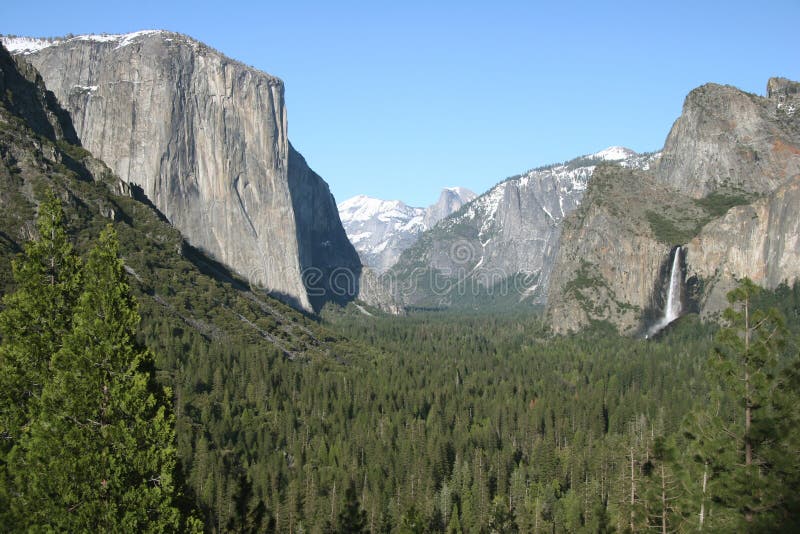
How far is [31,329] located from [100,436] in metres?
4.21

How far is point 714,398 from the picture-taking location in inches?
1484

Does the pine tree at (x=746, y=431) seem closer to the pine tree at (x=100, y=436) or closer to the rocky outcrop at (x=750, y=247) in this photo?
the pine tree at (x=100, y=436)

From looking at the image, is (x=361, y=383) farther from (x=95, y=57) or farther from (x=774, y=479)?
(x=95, y=57)

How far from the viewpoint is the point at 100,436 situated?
24.2 m

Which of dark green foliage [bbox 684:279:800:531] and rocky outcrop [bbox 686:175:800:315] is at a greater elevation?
rocky outcrop [bbox 686:175:800:315]

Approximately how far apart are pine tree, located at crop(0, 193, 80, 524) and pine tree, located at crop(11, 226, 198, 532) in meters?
0.65

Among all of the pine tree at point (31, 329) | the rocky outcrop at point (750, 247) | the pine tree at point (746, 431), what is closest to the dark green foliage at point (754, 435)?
the pine tree at point (746, 431)

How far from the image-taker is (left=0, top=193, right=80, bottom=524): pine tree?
24.6m

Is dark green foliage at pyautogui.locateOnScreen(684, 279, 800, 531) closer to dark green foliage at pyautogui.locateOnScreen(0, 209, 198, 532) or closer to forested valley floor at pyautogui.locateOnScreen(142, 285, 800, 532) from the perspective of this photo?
forested valley floor at pyautogui.locateOnScreen(142, 285, 800, 532)

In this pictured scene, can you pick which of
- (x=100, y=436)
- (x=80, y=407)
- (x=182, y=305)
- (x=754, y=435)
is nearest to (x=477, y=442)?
(x=182, y=305)

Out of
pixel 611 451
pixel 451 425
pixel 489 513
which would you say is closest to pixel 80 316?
pixel 489 513

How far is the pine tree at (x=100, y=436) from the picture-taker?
77.0 feet

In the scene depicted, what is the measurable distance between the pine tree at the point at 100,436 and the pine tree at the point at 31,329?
647 millimetres

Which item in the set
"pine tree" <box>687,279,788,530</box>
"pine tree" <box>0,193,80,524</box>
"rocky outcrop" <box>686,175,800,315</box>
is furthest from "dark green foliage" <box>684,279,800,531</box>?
"rocky outcrop" <box>686,175,800,315</box>
